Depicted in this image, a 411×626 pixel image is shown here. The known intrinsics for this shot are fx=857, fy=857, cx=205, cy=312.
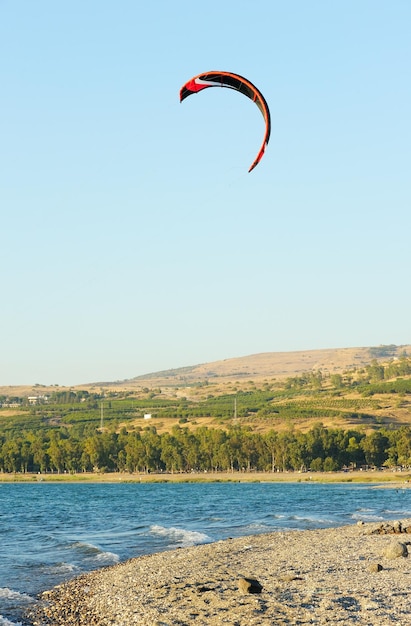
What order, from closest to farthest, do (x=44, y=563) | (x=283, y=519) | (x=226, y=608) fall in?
(x=226, y=608) < (x=44, y=563) < (x=283, y=519)

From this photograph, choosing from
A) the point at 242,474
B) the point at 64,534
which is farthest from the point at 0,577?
the point at 242,474

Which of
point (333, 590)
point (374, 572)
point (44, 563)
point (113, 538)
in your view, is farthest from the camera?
point (113, 538)

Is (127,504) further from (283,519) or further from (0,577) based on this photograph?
(0,577)

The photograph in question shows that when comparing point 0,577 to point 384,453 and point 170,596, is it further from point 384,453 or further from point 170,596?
point 384,453

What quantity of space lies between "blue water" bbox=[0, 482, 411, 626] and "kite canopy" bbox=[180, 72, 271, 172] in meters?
24.0

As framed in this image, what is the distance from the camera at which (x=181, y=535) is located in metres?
→ 66.9

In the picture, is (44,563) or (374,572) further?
(44,563)

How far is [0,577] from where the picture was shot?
47.3 metres

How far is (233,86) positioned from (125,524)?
51086mm

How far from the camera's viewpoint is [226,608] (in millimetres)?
31438

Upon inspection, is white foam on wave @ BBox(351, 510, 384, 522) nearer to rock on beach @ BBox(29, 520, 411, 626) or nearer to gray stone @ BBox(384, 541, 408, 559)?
rock on beach @ BBox(29, 520, 411, 626)

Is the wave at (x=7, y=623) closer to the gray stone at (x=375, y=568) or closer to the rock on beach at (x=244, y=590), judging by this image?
the rock on beach at (x=244, y=590)

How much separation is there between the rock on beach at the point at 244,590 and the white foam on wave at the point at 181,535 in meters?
9.19

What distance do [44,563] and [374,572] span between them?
2258cm
